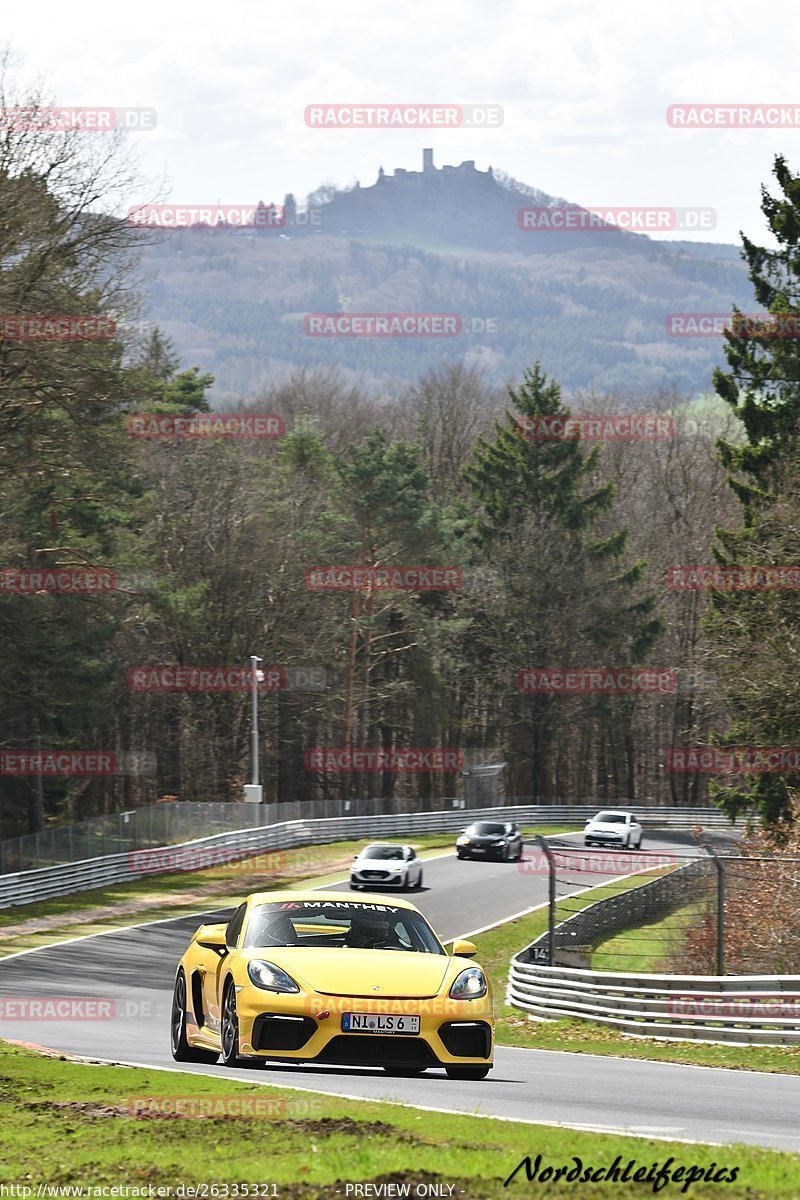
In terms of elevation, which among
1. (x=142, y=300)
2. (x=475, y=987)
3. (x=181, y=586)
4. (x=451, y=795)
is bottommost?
(x=451, y=795)

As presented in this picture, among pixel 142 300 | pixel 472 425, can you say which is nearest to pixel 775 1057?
pixel 142 300

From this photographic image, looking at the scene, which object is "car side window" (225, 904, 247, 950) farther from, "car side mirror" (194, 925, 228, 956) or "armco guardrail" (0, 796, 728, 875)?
"armco guardrail" (0, 796, 728, 875)

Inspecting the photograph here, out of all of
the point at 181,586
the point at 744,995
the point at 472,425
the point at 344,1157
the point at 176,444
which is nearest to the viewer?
the point at 344,1157

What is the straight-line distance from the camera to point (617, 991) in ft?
77.6

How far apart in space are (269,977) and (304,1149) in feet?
6.82

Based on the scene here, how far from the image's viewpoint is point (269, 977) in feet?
36.2

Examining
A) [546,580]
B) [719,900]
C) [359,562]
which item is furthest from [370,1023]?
[546,580]

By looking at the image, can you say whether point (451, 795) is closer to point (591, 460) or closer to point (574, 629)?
point (574, 629)

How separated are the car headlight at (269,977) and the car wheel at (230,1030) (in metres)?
0.21

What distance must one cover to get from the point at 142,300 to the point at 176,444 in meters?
31.7

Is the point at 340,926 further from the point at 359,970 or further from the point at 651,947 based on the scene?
the point at 651,947

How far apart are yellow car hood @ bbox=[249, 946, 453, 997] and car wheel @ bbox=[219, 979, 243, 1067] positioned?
317 millimetres

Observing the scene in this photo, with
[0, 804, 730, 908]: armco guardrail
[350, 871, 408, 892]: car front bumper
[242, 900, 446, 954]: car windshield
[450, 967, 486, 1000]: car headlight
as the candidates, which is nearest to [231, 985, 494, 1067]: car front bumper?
[450, 967, 486, 1000]: car headlight

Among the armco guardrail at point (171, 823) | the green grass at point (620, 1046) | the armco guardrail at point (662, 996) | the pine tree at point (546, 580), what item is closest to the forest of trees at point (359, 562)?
the pine tree at point (546, 580)
